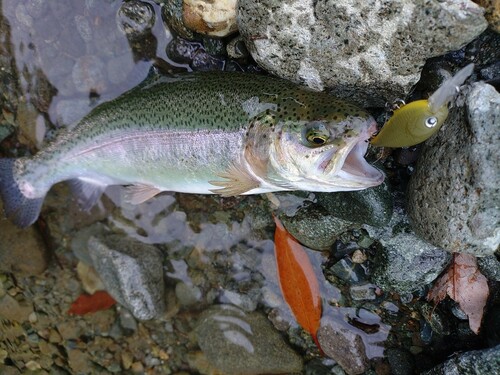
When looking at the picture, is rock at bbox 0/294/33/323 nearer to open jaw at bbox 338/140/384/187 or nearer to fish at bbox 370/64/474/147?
open jaw at bbox 338/140/384/187

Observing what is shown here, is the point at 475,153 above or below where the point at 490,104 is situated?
below

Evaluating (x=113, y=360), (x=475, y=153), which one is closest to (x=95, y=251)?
(x=113, y=360)

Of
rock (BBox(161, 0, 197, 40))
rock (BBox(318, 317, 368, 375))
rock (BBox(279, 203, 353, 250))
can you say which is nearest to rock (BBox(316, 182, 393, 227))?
rock (BBox(279, 203, 353, 250))

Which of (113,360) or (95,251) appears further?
(113,360)

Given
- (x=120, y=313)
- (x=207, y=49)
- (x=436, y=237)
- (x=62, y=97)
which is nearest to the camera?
(x=436, y=237)

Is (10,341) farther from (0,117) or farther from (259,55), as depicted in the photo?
(259,55)

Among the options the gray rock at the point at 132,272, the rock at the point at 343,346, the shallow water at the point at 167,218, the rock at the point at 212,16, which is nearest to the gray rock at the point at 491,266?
the shallow water at the point at 167,218

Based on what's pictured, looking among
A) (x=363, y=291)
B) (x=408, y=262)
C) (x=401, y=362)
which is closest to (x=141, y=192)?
(x=363, y=291)

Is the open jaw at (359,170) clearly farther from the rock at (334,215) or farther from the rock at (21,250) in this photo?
the rock at (21,250)
